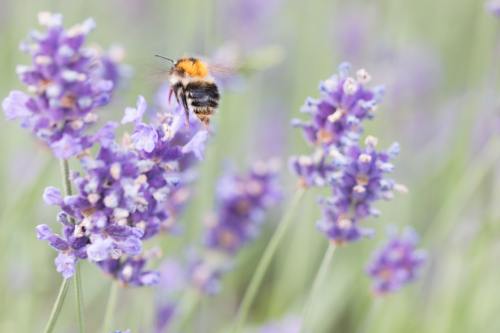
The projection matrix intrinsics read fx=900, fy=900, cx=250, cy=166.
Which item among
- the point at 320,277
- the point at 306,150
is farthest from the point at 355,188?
the point at 306,150

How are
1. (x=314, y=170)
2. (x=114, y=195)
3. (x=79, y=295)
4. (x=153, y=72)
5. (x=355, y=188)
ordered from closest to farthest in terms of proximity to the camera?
(x=114, y=195) → (x=79, y=295) → (x=355, y=188) → (x=314, y=170) → (x=153, y=72)

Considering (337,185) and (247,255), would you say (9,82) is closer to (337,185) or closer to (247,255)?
(247,255)

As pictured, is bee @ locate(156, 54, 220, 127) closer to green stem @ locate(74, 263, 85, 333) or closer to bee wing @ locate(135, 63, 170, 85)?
bee wing @ locate(135, 63, 170, 85)

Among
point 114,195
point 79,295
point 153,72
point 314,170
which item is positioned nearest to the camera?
point 114,195

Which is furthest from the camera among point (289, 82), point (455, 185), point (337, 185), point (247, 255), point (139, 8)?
point (139, 8)

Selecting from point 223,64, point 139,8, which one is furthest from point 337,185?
point 139,8

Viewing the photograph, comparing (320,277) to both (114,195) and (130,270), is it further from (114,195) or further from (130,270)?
(114,195)

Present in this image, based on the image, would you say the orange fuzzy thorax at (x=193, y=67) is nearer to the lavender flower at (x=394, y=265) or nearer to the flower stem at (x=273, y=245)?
the flower stem at (x=273, y=245)
